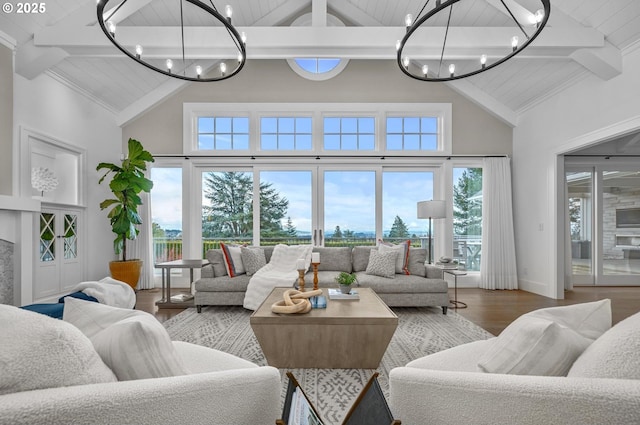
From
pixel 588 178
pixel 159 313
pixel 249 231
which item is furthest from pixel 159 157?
pixel 588 178

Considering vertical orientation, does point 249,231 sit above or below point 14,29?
below

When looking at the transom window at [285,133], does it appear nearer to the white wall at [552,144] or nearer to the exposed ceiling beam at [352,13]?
the exposed ceiling beam at [352,13]

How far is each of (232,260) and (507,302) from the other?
3.74 metres

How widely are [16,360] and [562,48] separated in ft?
16.5

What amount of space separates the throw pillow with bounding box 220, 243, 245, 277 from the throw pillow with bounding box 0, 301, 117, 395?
3.19 meters

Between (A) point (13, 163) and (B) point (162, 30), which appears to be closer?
(A) point (13, 163)

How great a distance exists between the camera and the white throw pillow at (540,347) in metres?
0.96

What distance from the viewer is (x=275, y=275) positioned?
3.85 metres

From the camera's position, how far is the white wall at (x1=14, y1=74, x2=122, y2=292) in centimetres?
361

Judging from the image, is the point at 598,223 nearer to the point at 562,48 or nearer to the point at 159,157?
the point at 562,48

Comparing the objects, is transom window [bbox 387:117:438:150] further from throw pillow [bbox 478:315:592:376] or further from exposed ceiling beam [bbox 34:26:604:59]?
throw pillow [bbox 478:315:592:376]

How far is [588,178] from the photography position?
213 inches

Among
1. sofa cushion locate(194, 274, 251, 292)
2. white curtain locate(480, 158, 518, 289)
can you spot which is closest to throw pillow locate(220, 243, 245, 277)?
sofa cushion locate(194, 274, 251, 292)

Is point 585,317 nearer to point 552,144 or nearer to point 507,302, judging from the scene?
point 507,302
